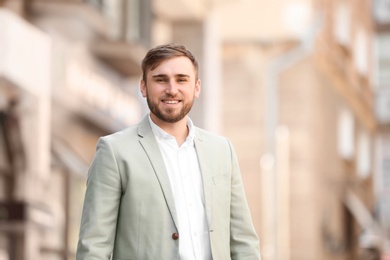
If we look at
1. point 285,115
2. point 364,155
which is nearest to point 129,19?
point 285,115

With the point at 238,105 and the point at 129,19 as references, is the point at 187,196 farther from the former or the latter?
the point at 238,105

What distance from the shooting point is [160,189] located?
12.7 feet

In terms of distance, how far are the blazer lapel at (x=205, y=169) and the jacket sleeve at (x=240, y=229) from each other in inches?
4.7

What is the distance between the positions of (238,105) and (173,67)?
31.9 m

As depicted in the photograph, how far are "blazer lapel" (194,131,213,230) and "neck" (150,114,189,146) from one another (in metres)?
0.04

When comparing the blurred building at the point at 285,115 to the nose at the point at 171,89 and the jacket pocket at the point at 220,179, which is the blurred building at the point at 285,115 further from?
the nose at the point at 171,89

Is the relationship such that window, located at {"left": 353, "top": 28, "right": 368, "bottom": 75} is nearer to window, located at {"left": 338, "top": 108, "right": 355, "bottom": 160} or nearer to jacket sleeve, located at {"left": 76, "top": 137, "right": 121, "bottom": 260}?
window, located at {"left": 338, "top": 108, "right": 355, "bottom": 160}

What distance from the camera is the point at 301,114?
34531 millimetres

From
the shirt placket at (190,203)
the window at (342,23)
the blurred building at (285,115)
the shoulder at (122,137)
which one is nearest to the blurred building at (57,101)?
the blurred building at (285,115)

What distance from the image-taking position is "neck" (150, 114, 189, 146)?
13.0 feet

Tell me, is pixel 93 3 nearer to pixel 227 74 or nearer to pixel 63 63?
pixel 63 63

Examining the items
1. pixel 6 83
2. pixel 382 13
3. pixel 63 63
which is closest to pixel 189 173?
pixel 6 83

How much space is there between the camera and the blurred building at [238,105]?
1571 cm

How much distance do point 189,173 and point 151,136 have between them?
0.50 feet
